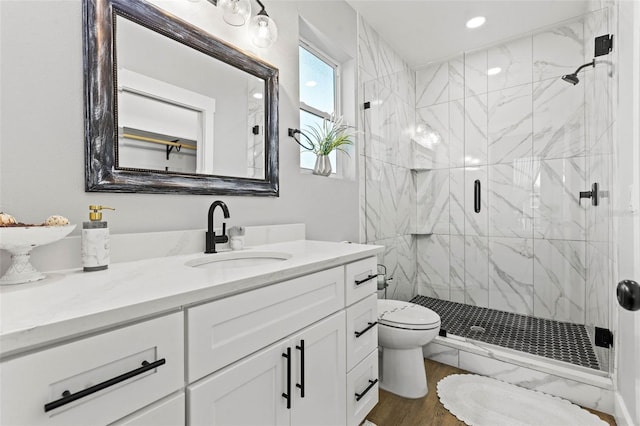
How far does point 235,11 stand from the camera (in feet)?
4.48

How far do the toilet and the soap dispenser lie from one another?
1.42 m

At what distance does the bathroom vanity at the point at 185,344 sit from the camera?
516mm

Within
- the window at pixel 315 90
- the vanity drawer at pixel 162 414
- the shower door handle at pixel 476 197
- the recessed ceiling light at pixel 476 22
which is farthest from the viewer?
the shower door handle at pixel 476 197

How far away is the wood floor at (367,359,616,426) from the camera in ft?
5.16

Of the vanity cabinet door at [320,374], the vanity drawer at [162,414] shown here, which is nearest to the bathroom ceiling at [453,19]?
the vanity cabinet door at [320,374]

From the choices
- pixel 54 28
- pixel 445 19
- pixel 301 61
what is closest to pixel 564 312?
pixel 445 19

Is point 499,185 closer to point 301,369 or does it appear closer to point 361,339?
point 361,339

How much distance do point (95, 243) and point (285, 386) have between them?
2.36 ft

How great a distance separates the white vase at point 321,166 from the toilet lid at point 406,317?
95 cm

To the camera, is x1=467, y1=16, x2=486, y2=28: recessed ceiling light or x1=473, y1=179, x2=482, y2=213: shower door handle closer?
x1=467, y1=16, x2=486, y2=28: recessed ceiling light

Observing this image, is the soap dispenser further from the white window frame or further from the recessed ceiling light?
the recessed ceiling light

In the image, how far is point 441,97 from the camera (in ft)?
10.0

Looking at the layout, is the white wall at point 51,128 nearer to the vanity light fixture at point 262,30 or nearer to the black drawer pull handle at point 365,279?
the vanity light fixture at point 262,30

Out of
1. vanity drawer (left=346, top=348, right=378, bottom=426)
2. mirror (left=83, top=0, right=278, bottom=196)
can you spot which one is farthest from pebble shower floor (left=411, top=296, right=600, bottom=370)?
mirror (left=83, top=0, right=278, bottom=196)
